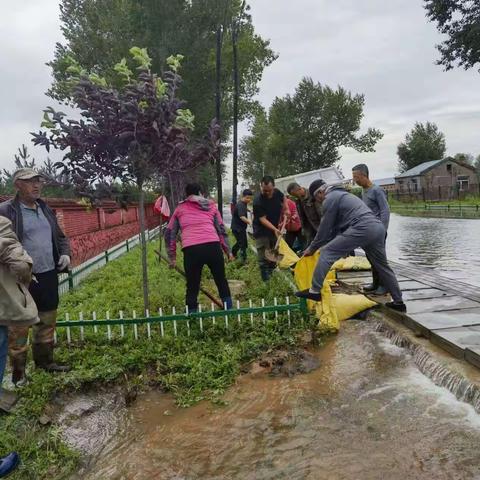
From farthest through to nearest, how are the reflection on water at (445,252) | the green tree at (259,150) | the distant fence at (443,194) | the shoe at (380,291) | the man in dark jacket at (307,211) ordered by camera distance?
the green tree at (259,150) < the distant fence at (443,194) < the reflection on water at (445,252) < the man in dark jacket at (307,211) < the shoe at (380,291)

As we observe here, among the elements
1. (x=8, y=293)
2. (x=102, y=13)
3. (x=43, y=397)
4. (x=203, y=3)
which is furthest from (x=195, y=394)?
(x=102, y=13)

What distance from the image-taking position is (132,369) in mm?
4516

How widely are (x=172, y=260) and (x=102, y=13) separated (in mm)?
22492

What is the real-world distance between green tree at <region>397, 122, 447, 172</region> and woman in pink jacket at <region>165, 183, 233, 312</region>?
60.1m

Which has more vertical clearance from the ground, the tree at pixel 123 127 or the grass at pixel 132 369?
the tree at pixel 123 127

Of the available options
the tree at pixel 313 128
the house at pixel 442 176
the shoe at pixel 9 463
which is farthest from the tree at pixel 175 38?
the house at pixel 442 176

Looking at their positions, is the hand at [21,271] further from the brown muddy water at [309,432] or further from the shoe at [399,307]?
the shoe at [399,307]

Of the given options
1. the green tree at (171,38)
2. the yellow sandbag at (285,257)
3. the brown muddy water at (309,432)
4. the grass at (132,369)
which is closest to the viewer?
the brown muddy water at (309,432)

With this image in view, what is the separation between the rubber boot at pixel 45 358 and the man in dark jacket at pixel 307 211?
13.9ft

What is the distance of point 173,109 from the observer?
17.9 feet

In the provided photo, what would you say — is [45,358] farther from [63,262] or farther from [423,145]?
[423,145]

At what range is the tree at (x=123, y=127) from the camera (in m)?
5.23

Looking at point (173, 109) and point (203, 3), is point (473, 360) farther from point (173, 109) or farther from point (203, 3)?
point (203, 3)

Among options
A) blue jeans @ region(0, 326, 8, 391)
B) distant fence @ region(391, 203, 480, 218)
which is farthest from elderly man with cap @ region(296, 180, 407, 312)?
distant fence @ region(391, 203, 480, 218)
